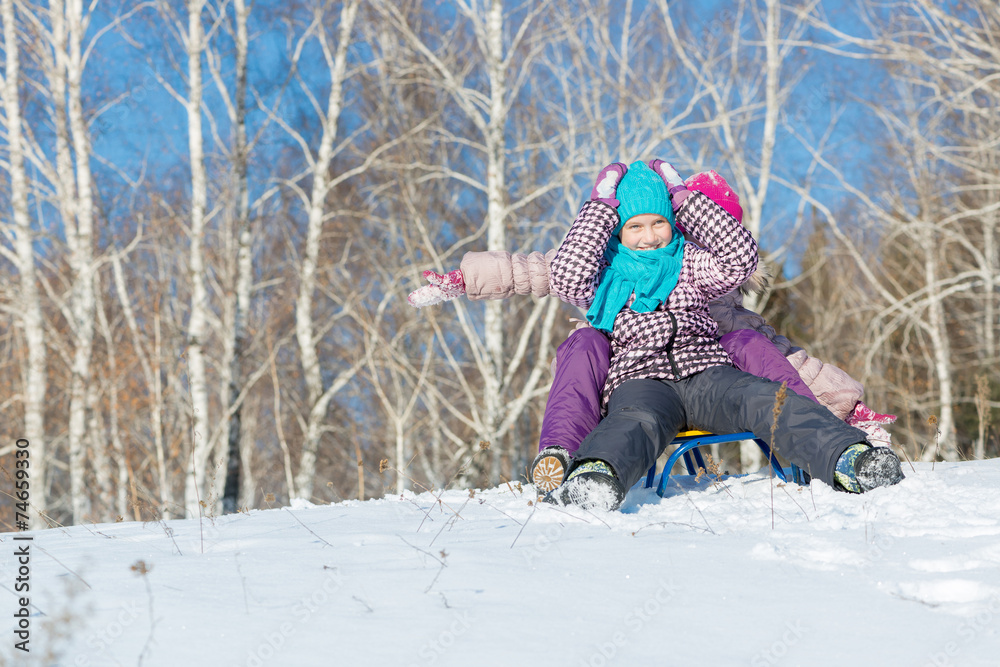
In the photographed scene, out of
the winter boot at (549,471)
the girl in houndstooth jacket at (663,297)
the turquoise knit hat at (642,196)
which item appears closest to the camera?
the winter boot at (549,471)

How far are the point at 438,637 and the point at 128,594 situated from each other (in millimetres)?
649

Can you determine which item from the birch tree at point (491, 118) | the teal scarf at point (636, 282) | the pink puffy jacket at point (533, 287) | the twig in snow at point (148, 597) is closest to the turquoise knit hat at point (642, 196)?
the teal scarf at point (636, 282)

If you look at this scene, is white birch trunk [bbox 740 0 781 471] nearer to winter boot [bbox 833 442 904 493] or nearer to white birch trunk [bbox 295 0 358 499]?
white birch trunk [bbox 295 0 358 499]

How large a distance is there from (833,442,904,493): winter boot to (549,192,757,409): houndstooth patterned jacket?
768 mm

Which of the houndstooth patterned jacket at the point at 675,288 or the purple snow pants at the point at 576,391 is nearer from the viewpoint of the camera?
the purple snow pants at the point at 576,391

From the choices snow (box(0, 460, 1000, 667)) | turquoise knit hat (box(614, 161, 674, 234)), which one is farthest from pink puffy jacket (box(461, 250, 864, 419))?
snow (box(0, 460, 1000, 667))

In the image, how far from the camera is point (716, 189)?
3373mm

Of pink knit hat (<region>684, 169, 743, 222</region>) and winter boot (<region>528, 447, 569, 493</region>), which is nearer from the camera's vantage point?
winter boot (<region>528, 447, 569, 493</region>)

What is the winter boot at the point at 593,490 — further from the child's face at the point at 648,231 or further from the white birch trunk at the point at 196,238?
the white birch trunk at the point at 196,238

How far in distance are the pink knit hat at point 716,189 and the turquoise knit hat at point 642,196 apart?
0.75 ft

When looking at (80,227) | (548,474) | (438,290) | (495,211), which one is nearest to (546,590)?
(548,474)

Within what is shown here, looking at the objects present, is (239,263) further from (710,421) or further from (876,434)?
(876,434)

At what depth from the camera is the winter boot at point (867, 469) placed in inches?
94.0

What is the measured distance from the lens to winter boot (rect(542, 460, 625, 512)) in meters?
2.31
